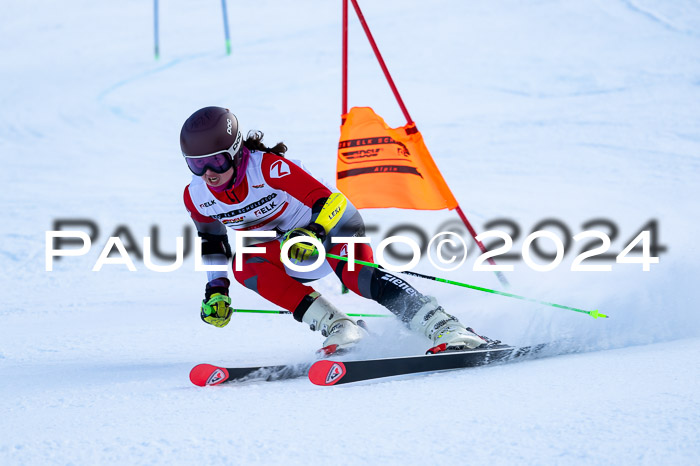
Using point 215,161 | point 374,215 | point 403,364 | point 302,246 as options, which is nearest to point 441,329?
point 403,364

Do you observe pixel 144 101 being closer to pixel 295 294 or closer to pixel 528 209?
pixel 528 209

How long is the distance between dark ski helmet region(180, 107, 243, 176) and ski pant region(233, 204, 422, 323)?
0.49 metres

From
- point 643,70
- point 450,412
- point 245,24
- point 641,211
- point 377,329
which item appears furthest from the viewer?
point 245,24

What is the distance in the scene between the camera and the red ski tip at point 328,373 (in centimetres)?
263

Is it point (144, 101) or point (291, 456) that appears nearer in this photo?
point (291, 456)

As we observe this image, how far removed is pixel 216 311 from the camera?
323 cm

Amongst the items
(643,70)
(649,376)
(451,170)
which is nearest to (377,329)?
(649,376)

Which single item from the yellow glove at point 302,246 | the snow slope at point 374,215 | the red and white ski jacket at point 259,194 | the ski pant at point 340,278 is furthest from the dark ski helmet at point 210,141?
the snow slope at point 374,215

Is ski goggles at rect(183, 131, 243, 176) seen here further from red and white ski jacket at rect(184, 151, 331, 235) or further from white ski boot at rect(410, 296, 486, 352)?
white ski boot at rect(410, 296, 486, 352)

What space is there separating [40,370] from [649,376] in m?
2.42

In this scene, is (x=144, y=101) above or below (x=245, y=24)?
below

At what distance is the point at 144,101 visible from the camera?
43.7 ft

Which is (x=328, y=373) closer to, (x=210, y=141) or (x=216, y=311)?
(x=216, y=311)

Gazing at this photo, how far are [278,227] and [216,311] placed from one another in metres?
0.46
